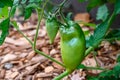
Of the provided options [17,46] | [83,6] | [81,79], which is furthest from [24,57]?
[83,6]

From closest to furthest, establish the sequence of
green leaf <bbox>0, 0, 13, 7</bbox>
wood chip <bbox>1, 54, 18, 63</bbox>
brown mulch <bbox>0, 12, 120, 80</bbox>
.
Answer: green leaf <bbox>0, 0, 13, 7</bbox>
brown mulch <bbox>0, 12, 120, 80</bbox>
wood chip <bbox>1, 54, 18, 63</bbox>

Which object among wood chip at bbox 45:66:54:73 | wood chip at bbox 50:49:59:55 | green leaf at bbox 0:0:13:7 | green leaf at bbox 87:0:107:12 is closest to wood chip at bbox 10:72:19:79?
wood chip at bbox 45:66:54:73

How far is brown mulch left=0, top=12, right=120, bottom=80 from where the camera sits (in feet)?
5.49

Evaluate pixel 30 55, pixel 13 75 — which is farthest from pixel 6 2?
pixel 30 55

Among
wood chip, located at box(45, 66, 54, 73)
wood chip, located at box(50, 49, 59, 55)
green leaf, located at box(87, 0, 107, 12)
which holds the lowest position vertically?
wood chip, located at box(45, 66, 54, 73)

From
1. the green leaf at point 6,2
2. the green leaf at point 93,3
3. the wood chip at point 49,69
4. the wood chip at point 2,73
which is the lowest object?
the wood chip at point 49,69

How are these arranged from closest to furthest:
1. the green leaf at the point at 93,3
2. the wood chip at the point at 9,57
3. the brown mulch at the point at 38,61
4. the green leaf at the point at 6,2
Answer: the green leaf at the point at 6,2 → the green leaf at the point at 93,3 → the brown mulch at the point at 38,61 → the wood chip at the point at 9,57

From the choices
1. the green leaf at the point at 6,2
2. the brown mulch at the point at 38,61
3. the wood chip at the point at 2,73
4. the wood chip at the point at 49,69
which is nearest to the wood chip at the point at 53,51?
the brown mulch at the point at 38,61

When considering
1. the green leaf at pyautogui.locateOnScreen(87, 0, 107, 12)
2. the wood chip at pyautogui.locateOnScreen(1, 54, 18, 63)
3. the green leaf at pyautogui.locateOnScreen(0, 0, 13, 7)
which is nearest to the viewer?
the green leaf at pyautogui.locateOnScreen(0, 0, 13, 7)

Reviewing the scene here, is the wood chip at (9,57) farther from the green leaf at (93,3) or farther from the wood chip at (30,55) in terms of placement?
the green leaf at (93,3)

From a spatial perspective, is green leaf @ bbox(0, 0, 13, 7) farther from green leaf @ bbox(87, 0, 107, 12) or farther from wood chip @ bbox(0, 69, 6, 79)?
wood chip @ bbox(0, 69, 6, 79)

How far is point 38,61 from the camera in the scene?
180cm

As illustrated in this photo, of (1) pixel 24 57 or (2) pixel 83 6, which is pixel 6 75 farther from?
(2) pixel 83 6

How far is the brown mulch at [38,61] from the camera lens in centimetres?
167
